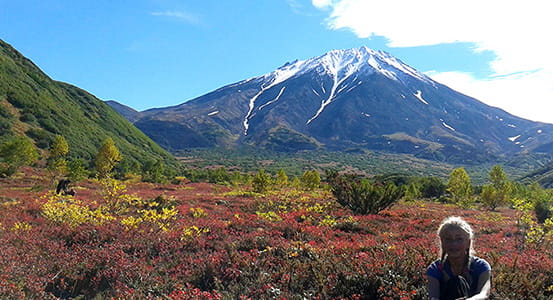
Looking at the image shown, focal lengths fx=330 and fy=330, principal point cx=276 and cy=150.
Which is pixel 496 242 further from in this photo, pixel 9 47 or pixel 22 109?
pixel 9 47

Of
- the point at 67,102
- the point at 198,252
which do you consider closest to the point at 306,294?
the point at 198,252

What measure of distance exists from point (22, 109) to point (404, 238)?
288 feet

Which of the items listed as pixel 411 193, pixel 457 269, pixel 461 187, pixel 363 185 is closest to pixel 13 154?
pixel 363 185

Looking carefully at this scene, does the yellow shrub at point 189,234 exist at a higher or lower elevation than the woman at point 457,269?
lower

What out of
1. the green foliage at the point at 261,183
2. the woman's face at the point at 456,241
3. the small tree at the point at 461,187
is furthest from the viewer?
the small tree at the point at 461,187

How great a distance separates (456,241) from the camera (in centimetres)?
292

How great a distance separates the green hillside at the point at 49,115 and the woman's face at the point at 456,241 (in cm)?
7026

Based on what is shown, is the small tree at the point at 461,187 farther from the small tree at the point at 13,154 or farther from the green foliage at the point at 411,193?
the small tree at the point at 13,154

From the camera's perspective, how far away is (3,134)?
56.9 m

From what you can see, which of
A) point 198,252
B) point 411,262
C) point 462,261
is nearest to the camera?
point 462,261

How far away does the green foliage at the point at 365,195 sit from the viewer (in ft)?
53.7

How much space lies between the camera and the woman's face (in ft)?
9.52

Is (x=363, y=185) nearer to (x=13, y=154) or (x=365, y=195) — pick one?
(x=365, y=195)

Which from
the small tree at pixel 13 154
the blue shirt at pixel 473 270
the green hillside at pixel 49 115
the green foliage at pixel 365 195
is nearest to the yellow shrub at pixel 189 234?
the blue shirt at pixel 473 270
